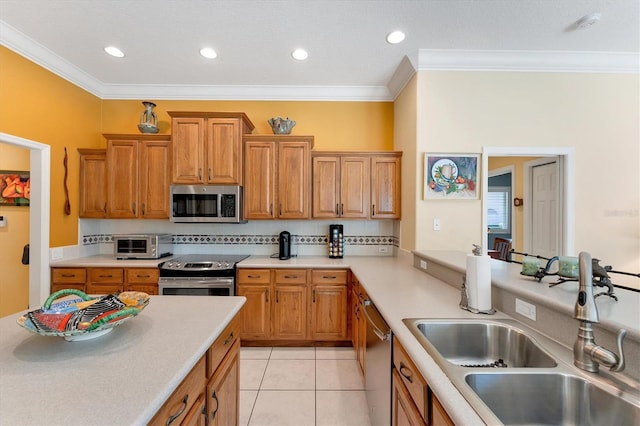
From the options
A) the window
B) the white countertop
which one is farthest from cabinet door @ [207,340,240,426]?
→ the window

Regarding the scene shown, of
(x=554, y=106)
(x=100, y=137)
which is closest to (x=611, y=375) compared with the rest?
(x=554, y=106)

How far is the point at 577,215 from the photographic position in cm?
272

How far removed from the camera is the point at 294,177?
10.3ft

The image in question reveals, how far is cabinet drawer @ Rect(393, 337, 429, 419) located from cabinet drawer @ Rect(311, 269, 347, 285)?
1.59m

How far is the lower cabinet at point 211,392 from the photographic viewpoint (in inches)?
35.1

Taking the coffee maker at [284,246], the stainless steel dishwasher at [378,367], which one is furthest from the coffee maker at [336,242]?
the stainless steel dishwasher at [378,367]

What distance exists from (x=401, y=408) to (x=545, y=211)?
3.23 meters

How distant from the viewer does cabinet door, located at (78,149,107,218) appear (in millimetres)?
3195

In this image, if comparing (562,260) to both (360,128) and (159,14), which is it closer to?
(360,128)

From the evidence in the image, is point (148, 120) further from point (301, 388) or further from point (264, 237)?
point (301, 388)

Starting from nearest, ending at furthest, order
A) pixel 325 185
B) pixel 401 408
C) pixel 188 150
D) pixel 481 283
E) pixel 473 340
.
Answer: pixel 401 408 < pixel 473 340 < pixel 481 283 < pixel 188 150 < pixel 325 185

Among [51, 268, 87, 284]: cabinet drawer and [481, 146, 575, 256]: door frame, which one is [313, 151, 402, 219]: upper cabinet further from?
[51, 268, 87, 284]: cabinet drawer

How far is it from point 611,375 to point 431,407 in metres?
0.59

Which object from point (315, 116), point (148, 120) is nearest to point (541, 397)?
point (315, 116)
